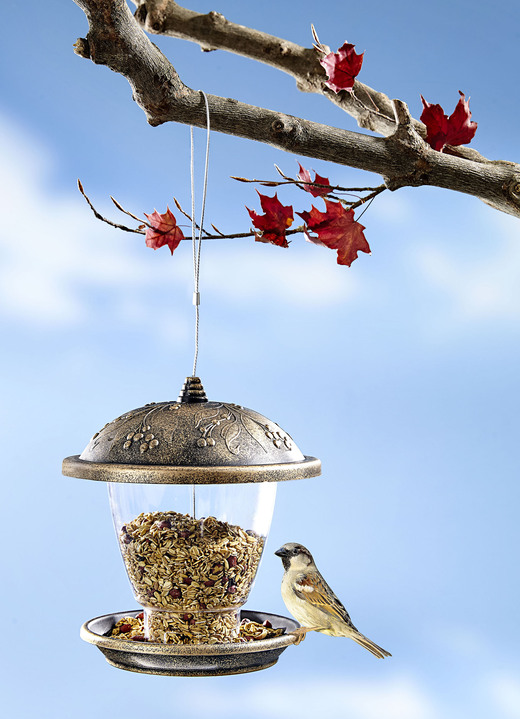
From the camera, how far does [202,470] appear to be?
4.58 ft

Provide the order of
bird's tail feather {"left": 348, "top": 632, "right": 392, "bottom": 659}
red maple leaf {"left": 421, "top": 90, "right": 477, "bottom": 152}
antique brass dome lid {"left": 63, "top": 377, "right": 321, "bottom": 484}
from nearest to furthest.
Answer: antique brass dome lid {"left": 63, "top": 377, "right": 321, "bottom": 484} < bird's tail feather {"left": 348, "top": 632, "right": 392, "bottom": 659} < red maple leaf {"left": 421, "top": 90, "right": 477, "bottom": 152}

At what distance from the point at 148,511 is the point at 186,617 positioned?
9.0 inches

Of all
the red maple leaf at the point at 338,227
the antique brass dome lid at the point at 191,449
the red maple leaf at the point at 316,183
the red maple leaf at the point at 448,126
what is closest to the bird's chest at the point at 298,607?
the antique brass dome lid at the point at 191,449

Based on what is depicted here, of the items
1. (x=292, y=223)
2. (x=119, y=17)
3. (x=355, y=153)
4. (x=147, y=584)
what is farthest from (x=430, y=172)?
(x=147, y=584)

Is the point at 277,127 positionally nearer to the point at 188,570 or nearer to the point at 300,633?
the point at 188,570

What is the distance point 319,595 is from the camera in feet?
5.62

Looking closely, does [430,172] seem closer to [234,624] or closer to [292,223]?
[292,223]

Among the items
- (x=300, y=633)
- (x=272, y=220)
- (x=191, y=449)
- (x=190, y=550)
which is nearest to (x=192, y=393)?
(x=191, y=449)

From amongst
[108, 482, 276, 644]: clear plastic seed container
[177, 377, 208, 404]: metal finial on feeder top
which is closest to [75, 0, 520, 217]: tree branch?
[177, 377, 208, 404]: metal finial on feeder top

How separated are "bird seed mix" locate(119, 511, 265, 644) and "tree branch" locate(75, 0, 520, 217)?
30.2 inches

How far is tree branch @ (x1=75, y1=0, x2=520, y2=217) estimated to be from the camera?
1.43 metres

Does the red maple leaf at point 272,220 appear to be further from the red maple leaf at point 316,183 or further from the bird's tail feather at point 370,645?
the bird's tail feather at point 370,645

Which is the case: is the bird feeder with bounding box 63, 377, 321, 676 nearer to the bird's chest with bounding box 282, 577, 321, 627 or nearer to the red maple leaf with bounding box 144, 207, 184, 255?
the bird's chest with bounding box 282, 577, 321, 627

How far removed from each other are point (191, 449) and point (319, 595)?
0.48 m
